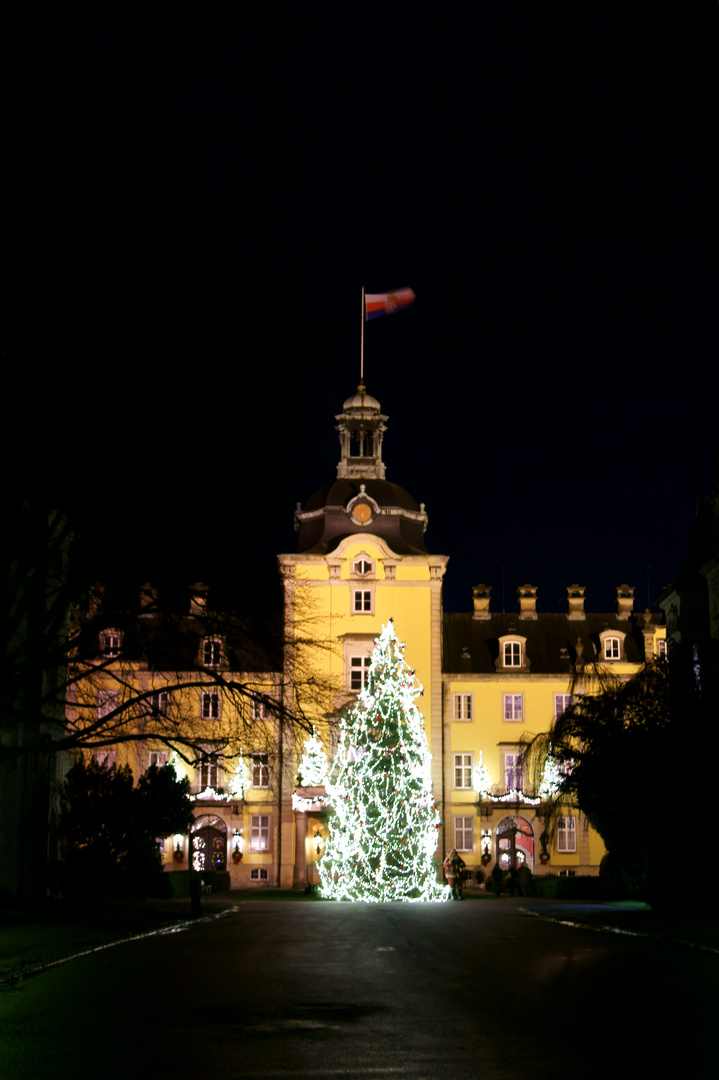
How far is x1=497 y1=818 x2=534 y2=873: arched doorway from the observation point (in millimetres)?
59656

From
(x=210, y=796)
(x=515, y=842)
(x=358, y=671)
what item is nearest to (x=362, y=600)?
(x=358, y=671)

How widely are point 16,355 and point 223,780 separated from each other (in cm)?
4230

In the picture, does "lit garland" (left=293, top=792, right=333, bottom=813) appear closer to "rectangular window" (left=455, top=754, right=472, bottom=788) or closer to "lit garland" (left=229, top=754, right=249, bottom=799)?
"lit garland" (left=229, top=754, right=249, bottom=799)

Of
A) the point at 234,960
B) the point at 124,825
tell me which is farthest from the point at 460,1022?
the point at 124,825

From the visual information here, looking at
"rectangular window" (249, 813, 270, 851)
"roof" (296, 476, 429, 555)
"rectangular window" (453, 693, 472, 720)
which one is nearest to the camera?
"rectangular window" (249, 813, 270, 851)

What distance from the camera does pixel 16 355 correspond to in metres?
19.1

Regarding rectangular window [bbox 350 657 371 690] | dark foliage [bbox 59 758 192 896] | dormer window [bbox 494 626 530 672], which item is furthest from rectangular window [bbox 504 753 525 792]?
dark foliage [bbox 59 758 192 896]

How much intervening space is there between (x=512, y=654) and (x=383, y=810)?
965 inches

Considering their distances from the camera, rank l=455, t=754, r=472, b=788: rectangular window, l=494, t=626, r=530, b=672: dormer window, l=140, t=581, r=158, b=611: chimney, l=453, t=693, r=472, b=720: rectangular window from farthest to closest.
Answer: l=494, t=626, r=530, b=672: dormer window
l=453, t=693, r=472, b=720: rectangular window
l=455, t=754, r=472, b=788: rectangular window
l=140, t=581, r=158, b=611: chimney

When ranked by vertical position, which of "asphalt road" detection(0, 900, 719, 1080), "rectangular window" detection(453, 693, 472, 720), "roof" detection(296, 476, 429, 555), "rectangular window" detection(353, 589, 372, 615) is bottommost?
"asphalt road" detection(0, 900, 719, 1080)

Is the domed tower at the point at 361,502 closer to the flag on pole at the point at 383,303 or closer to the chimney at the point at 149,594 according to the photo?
the flag on pole at the point at 383,303

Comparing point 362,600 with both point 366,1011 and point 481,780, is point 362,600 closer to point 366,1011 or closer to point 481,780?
point 481,780

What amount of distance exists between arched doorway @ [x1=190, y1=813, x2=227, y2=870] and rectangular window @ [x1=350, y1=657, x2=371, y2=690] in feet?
28.5

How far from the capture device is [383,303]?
5634 cm
